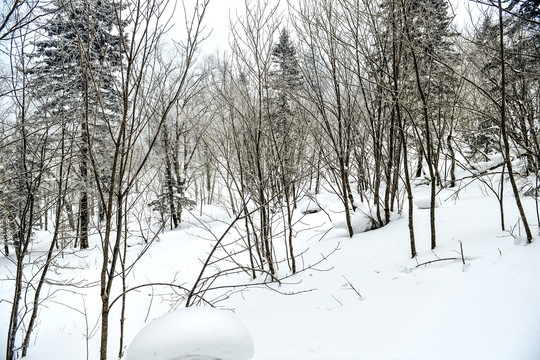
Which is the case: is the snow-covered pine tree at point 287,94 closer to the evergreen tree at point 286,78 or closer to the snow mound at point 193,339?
the evergreen tree at point 286,78

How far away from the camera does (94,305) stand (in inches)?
246

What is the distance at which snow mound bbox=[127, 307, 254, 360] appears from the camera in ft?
4.26

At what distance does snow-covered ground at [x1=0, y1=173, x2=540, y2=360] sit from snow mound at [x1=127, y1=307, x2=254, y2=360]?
38 millimetres

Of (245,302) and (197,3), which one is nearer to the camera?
(197,3)

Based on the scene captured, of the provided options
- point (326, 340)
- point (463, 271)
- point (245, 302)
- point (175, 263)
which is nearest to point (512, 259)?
point (463, 271)

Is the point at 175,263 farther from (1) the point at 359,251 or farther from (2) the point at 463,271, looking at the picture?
(2) the point at 463,271

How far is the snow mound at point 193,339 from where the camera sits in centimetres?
130

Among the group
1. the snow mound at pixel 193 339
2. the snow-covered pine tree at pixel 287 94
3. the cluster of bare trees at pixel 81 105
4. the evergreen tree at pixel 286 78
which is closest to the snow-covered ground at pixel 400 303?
the snow mound at pixel 193 339

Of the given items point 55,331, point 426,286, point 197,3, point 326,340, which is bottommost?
point 55,331

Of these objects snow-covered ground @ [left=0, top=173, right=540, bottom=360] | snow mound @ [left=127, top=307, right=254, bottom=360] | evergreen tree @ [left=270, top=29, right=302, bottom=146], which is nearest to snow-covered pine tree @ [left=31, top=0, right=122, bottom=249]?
snow mound @ [left=127, top=307, right=254, bottom=360]

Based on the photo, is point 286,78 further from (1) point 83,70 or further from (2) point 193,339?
(2) point 193,339

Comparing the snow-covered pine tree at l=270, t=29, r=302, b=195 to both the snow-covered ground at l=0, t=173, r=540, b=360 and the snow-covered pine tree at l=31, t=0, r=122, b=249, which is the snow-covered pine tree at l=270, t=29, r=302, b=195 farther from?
the snow-covered pine tree at l=31, t=0, r=122, b=249

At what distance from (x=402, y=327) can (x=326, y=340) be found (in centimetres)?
62

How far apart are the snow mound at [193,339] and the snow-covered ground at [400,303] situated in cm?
4
